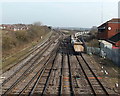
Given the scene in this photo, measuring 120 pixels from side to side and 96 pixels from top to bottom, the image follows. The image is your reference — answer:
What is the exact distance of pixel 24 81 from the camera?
1159 cm

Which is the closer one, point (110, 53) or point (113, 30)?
point (110, 53)

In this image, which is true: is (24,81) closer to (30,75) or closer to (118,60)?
(30,75)

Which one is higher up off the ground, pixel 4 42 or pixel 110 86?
pixel 4 42

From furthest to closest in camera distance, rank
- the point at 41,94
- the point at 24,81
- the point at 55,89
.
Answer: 1. the point at 24,81
2. the point at 55,89
3. the point at 41,94

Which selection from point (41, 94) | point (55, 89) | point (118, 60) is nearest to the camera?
point (41, 94)

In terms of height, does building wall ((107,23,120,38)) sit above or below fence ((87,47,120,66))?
above

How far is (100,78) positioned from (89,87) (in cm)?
206

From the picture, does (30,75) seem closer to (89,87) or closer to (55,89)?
(55,89)

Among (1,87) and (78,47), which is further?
(78,47)

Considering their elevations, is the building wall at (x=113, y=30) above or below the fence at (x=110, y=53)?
above

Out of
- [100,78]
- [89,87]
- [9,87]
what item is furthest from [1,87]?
[100,78]

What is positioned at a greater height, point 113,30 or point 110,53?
point 113,30

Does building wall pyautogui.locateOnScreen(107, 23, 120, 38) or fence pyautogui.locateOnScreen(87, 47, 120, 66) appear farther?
building wall pyautogui.locateOnScreen(107, 23, 120, 38)

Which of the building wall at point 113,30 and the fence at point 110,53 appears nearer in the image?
the fence at point 110,53
